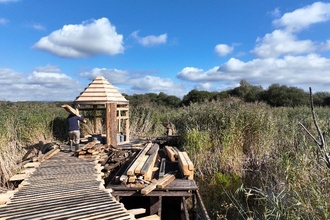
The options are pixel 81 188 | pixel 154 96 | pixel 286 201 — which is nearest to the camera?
pixel 286 201

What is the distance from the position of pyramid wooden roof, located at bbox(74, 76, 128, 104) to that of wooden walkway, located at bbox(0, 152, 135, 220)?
11.4 ft

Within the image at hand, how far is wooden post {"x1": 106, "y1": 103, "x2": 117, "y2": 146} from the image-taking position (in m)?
9.96

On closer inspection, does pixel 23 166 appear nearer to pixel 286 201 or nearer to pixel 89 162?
pixel 89 162

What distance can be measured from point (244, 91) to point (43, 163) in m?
38.0

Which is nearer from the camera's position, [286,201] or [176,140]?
[286,201]

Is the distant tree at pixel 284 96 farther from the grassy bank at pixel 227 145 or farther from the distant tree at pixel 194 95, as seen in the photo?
the grassy bank at pixel 227 145

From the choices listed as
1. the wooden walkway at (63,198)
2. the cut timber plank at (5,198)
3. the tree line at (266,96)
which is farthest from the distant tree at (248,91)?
the cut timber plank at (5,198)

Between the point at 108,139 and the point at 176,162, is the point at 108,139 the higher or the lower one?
the higher one

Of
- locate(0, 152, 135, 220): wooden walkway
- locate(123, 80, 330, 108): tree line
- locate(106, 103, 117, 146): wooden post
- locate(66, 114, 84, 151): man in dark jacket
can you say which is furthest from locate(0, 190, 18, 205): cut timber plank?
locate(123, 80, 330, 108): tree line

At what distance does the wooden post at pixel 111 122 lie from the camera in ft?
32.7

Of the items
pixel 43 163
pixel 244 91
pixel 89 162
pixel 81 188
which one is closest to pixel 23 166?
pixel 43 163

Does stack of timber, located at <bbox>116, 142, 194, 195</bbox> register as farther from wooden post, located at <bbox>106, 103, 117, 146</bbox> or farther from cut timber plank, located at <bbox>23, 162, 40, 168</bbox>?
wooden post, located at <bbox>106, 103, 117, 146</bbox>

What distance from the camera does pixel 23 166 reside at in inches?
299

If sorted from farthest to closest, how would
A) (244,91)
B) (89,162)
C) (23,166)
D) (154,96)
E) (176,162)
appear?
(154,96), (244,91), (176,162), (89,162), (23,166)
